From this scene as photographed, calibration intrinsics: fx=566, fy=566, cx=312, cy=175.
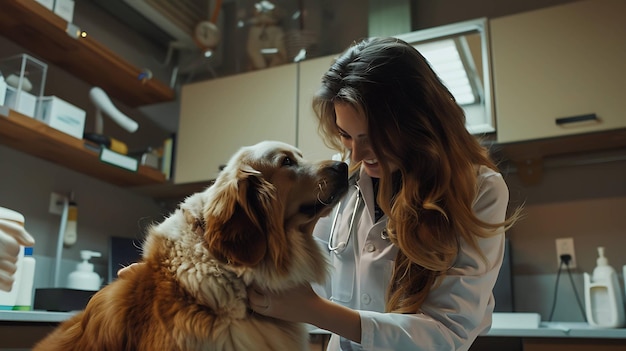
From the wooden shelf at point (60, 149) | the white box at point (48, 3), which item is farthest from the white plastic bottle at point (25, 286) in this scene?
the white box at point (48, 3)

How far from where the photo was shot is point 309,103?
251cm

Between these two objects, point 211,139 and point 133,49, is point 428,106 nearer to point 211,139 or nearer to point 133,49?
point 211,139

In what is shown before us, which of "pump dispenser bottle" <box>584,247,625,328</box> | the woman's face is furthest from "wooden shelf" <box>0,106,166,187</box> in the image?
"pump dispenser bottle" <box>584,247,625,328</box>

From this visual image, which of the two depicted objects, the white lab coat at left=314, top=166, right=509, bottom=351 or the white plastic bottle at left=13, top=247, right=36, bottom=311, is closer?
the white lab coat at left=314, top=166, right=509, bottom=351

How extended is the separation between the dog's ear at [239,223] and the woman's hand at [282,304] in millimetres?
67

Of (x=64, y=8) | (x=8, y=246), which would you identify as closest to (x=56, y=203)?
(x=64, y=8)

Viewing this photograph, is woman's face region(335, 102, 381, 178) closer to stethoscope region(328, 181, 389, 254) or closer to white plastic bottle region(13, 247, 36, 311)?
stethoscope region(328, 181, 389, 254)

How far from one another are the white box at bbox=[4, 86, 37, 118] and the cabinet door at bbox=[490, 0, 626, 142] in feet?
5.77

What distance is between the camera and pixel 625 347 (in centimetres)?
168

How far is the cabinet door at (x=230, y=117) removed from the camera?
2.60 metres

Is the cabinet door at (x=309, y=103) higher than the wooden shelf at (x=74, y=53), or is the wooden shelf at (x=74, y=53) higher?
the wooden shelf at (x=74, y=53)

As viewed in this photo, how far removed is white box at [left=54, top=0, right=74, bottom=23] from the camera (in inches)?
89.2

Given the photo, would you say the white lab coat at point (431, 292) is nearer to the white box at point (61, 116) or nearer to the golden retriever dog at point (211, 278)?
the golden retriever dog at point (211, 278)

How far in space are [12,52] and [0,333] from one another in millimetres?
1170
